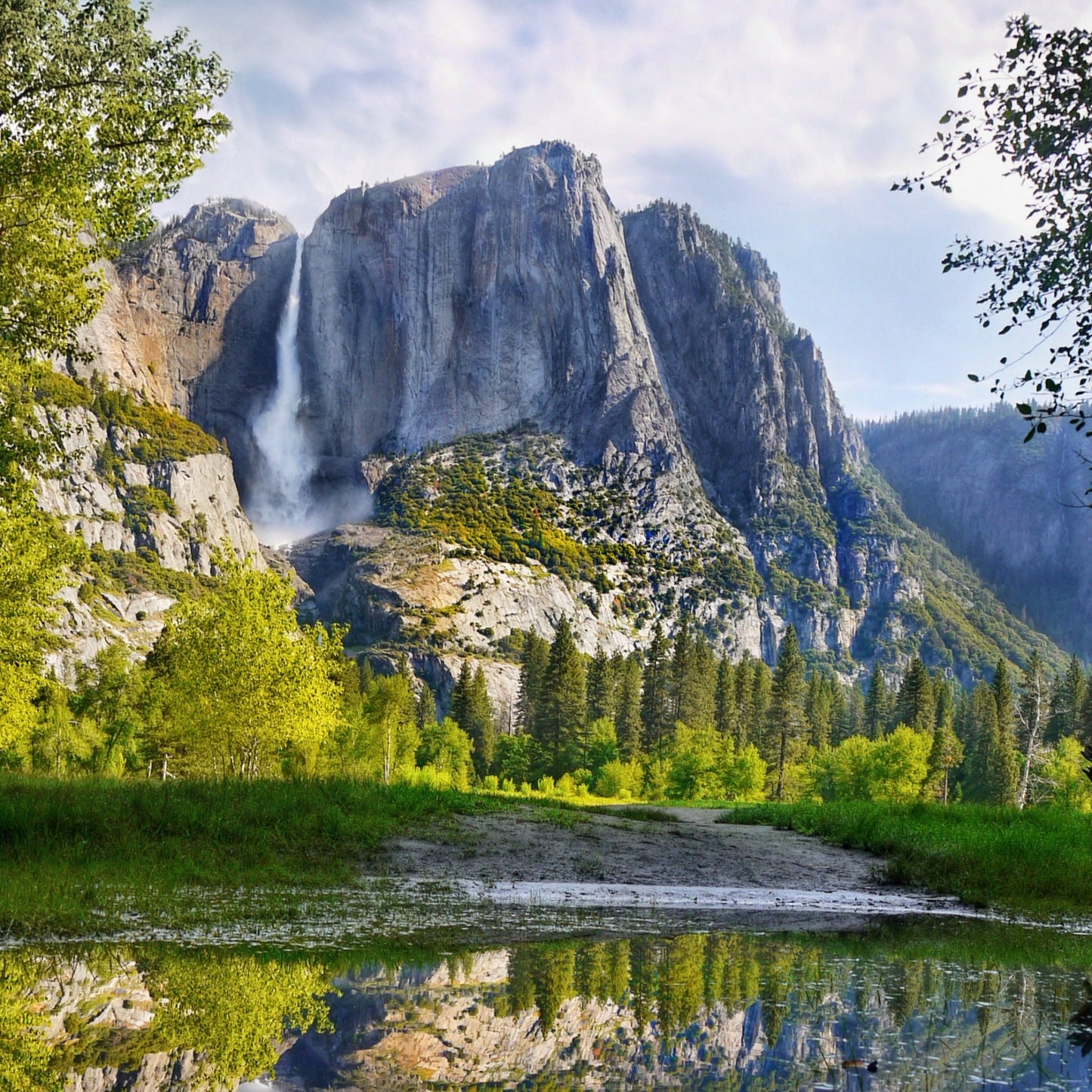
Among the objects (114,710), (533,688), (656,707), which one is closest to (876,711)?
(656,707)

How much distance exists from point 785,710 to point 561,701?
2634cm

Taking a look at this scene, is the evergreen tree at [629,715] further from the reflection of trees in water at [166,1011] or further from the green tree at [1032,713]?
the reflection of trees in water at [166,1011]

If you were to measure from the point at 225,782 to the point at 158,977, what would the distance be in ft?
38.6

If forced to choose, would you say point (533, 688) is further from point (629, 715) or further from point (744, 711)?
point (744, 711)

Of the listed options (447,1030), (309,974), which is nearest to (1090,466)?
(447,1030)

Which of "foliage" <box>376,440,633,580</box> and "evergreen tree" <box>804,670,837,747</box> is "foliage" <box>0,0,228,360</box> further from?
"foliage" <box>376,440,633,580</box>

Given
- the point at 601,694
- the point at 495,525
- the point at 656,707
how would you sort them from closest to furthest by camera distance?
the point at 656,707 → the point at 601,694 → the point at 495,525

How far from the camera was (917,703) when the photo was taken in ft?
334

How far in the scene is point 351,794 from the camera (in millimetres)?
19500

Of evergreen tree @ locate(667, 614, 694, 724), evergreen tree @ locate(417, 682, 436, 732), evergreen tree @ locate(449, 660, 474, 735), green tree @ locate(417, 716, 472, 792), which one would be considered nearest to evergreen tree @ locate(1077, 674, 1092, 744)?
evergreen tree @ locate(667, 614, 694, 724)

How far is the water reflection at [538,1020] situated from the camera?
5.68 metres

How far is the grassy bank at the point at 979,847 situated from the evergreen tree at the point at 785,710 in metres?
66.6

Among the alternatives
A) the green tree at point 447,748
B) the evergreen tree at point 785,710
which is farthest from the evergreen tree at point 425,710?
the evergreen tree at point 785,710

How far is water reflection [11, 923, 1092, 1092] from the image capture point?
5.68 m
